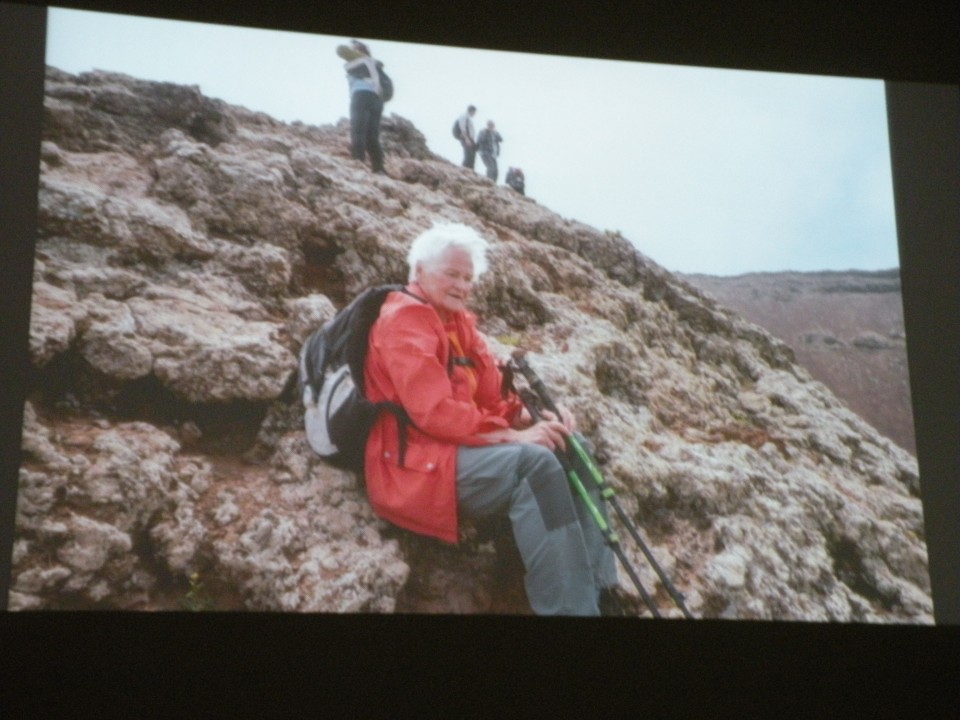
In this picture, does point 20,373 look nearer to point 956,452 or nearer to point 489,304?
point 489,304

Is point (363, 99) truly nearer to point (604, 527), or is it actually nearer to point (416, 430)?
point (416, 430)

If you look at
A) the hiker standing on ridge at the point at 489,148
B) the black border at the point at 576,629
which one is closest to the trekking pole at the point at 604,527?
the black border at the point at 576,629

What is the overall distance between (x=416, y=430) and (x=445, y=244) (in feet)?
2.19

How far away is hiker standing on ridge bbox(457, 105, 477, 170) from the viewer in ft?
10.6

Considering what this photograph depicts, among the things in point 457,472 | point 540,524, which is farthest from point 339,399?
point 540,524

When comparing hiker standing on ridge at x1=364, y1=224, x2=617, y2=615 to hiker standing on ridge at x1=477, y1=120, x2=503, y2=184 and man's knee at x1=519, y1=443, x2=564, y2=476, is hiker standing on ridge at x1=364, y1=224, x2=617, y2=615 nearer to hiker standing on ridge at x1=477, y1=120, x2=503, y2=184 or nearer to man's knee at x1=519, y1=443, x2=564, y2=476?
man's knee at x1=519, y1=443, x2=564, y2=476

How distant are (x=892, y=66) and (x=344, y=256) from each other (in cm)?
216

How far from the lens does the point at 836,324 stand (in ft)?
11.1

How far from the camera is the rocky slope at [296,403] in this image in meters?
2.79

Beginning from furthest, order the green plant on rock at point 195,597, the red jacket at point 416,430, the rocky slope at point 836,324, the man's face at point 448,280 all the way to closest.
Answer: the rocky slope at point 836,324
the man's face at point 448,280
the red jacket at point 416,430
the green plant on rock at point 195,597

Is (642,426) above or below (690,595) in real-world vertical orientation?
above

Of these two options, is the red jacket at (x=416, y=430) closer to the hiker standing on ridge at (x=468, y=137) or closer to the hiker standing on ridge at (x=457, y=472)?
the hiker standing on ridge at (x=457, y=472)

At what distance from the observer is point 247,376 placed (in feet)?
9.69

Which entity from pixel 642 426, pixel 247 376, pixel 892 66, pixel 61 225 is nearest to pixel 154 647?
pixel 247 376
